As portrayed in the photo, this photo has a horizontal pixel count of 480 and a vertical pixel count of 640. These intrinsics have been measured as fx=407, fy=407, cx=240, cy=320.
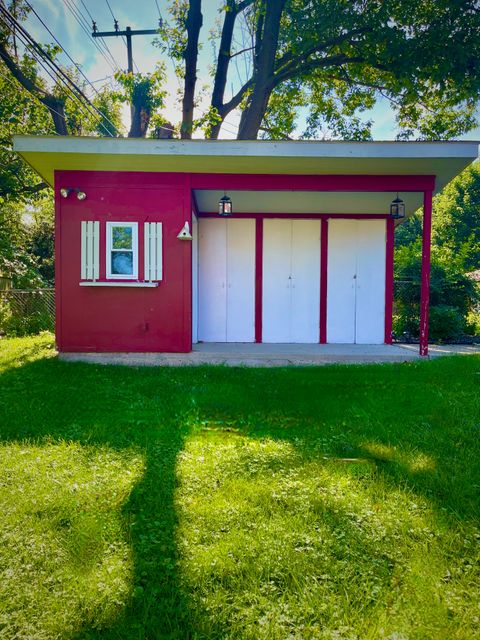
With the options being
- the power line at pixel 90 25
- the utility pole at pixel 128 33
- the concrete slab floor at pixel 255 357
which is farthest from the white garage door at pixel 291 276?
the utility pole at pixel 128 33

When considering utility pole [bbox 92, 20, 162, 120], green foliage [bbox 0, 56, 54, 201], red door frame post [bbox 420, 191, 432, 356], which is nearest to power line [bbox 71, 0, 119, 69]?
utility pole [bbox 92, 20, 162, 120]

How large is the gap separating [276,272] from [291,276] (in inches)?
10.9

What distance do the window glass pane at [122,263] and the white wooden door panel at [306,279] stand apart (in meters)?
2.90

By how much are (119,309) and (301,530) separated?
451cm

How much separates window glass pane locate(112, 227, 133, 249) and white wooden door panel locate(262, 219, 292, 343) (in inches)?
98.0

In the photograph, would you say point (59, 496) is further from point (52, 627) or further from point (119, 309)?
point (119, 309)

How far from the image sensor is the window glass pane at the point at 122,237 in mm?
5688

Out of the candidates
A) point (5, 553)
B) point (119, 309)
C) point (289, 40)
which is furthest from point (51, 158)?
point (289, 40)

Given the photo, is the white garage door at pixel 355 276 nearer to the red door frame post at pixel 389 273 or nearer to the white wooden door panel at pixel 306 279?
the red door frame post at pixel 389 273

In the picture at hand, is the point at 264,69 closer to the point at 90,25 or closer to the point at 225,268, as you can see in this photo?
the point at 90,25

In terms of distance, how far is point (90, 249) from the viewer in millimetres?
5637

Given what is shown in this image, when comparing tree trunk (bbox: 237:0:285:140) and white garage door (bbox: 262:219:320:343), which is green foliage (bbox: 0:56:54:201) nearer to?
tree trunk (bbox: 237:0:285:140)

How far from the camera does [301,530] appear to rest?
1854 millimetres

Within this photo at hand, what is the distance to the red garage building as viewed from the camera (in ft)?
16.8
